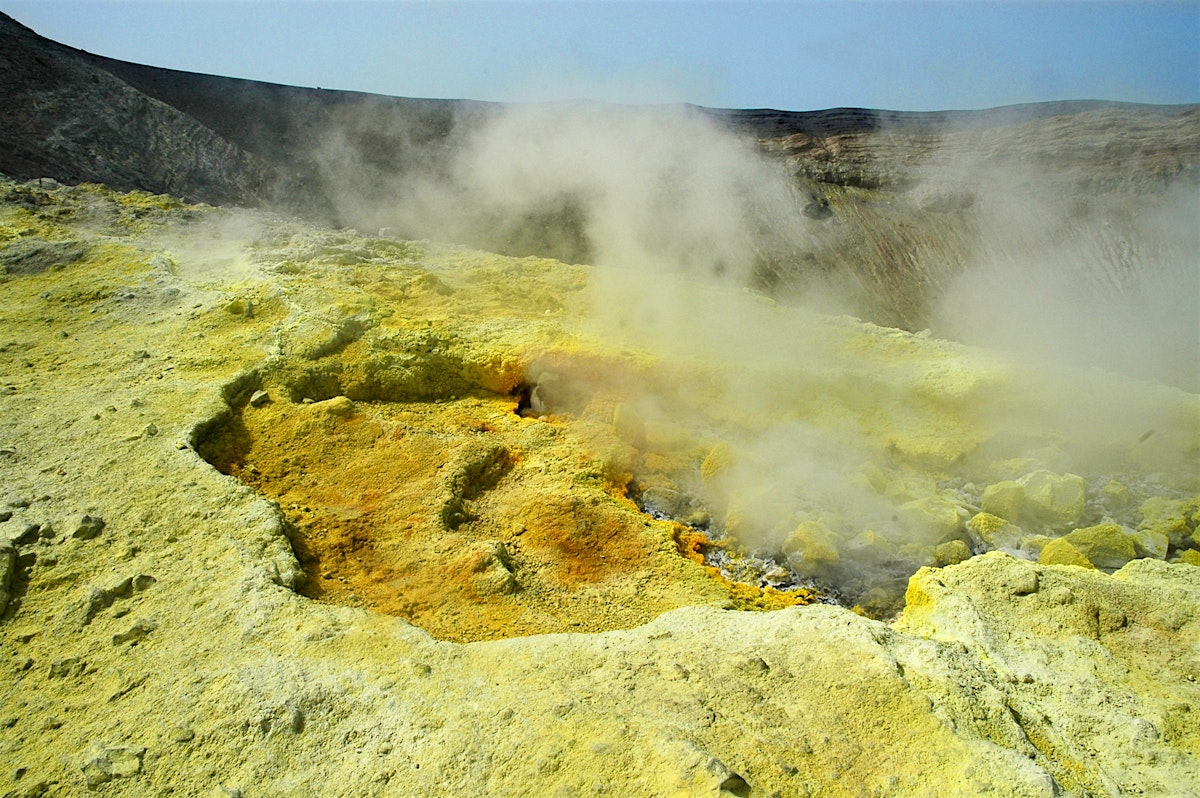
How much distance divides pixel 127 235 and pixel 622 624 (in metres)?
6.34

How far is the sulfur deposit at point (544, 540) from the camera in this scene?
2268mm

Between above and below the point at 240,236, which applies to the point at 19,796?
below

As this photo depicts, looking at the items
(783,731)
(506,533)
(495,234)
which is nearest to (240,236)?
(506,533)

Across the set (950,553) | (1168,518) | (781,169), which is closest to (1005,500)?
(950,553)

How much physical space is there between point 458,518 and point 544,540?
0.44 m

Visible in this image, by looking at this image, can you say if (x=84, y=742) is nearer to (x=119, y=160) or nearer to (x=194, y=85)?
(x=119, y=160)

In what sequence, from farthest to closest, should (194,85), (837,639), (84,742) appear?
(194,85) < (837,639) < (84,742)

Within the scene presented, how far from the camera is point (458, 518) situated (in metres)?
3.79

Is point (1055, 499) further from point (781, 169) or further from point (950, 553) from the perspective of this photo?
point (781, 169)

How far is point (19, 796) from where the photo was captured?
6.98 ft

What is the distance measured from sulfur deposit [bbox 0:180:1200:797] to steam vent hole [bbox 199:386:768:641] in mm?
23

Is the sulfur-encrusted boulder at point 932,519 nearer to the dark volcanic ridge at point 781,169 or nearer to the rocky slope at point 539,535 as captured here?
the rocky slope at point 539,535

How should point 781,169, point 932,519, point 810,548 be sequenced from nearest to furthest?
point 810,548
point 932,519
point 781,169

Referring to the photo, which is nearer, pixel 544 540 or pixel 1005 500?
pixel 544 540
